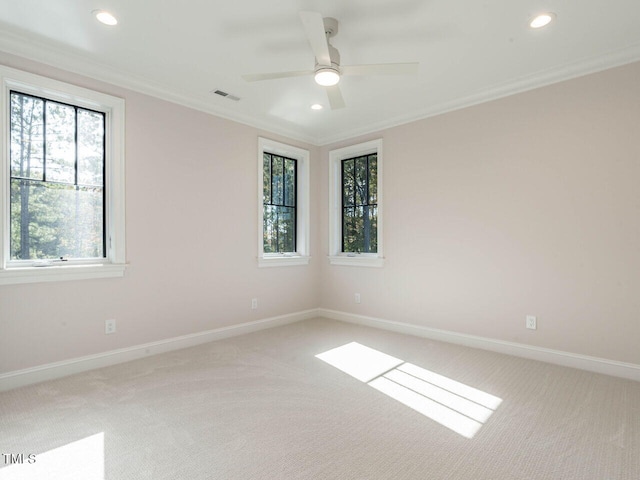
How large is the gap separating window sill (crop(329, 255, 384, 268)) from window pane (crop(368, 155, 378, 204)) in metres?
0.77

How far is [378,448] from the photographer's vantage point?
1.94 m

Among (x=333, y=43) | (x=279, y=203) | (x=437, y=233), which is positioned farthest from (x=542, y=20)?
(x=279, y=203)

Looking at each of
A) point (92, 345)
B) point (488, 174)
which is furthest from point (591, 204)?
point (92, 345)

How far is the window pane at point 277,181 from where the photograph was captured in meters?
4.76

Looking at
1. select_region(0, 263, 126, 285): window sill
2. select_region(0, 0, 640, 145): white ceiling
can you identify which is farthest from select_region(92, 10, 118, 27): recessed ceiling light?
select_region(0, 263, 126, 285): window sill

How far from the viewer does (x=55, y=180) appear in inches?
116

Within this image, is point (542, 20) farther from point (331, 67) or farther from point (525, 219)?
point (525, 219)

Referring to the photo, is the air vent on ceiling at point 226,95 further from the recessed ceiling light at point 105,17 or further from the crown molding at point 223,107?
the recessed ceiling light at point 105,17

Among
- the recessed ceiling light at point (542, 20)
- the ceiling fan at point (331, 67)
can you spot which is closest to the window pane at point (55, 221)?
the ceiling fan at point (331, 67)

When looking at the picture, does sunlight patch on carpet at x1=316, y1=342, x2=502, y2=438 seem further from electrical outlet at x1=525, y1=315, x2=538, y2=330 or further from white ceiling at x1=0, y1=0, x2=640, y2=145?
white ceiling at x1=0, y1=0, x2=640, y2=145

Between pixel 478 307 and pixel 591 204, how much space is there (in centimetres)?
139

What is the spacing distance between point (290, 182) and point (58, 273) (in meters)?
2.96

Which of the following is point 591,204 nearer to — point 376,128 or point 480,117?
point 480,117

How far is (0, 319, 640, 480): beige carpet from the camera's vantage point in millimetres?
1767
